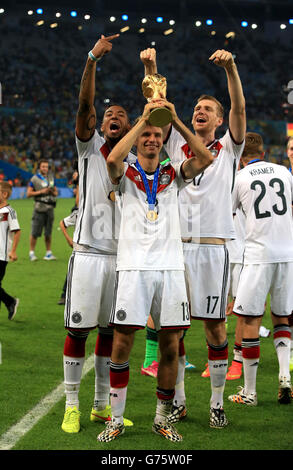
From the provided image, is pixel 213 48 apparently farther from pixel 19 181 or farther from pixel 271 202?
pixel 271 202

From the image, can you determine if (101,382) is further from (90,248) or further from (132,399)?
(90,248)

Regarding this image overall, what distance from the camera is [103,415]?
182 inches

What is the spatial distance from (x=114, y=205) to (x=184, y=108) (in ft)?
147

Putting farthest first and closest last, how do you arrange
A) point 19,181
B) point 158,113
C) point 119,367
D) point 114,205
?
point 19,181 → point 114,205 → point 119,367 → point 158,113

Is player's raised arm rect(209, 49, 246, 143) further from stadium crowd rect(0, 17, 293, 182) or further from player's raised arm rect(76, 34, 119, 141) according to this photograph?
stadium crowd rect(0, 17, 293, 182)

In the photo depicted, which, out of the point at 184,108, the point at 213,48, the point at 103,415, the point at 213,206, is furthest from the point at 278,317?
the point at 213,48

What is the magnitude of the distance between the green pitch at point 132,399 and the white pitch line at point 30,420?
4cm

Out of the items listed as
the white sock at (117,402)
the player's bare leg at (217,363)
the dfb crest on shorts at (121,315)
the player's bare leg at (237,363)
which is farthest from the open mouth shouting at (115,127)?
the player's bare leg at (237,363)

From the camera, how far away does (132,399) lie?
5.18m

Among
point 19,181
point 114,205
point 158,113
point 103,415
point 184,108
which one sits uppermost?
point 184,108

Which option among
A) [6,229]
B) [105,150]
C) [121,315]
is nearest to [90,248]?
[121,315]

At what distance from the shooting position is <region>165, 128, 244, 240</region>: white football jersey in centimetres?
463

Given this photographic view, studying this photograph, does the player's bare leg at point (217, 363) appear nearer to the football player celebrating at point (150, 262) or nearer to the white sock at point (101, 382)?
the football player celebrating at point (150, 262)

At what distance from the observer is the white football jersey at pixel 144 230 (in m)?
4.10
